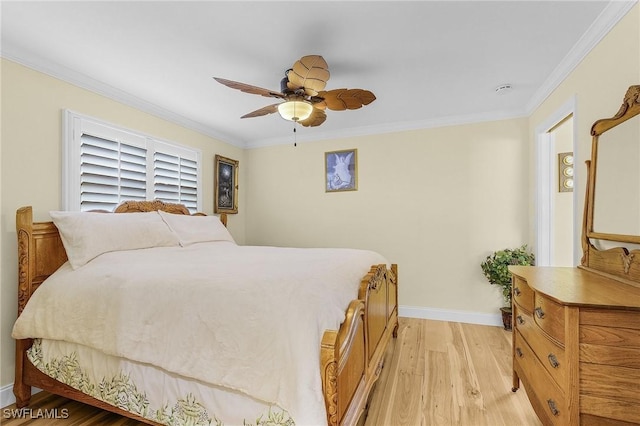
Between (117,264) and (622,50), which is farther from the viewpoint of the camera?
(117,264)

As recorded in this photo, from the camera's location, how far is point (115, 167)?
2.64m

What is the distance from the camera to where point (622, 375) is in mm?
1085

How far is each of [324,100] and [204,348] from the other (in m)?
1.71

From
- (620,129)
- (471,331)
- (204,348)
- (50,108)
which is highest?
(50,108)

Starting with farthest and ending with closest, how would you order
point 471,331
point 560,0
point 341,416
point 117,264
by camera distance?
point 471,331 → point 117,264 → point 560,0 → point 341,416

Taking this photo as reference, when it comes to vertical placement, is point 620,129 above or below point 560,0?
below

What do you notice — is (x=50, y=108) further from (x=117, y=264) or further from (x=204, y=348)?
(x=204, y=348)

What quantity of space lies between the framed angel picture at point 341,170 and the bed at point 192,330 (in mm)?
1830

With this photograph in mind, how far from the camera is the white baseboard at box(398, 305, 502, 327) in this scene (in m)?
3.24

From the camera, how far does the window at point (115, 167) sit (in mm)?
2328

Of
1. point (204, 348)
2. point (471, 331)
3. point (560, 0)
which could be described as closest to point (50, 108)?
point (204, 348)

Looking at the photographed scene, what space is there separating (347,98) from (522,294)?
1.65m

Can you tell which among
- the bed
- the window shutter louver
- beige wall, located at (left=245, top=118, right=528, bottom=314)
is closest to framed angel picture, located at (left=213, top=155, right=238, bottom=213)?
beige wall, located at (left=245, top=118, right=528, bottom=314)

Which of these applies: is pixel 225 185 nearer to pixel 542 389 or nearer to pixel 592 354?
pixel 542 389
